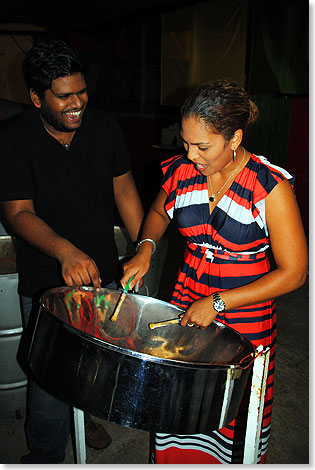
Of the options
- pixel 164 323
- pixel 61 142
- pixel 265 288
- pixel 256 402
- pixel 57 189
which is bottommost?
pixel 256 402

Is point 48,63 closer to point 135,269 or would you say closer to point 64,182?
point 64,182

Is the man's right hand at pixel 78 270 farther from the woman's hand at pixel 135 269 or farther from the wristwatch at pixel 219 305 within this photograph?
the wristwatch at pixel 219 305

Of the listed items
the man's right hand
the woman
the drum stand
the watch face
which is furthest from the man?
the drum stand

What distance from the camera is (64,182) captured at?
55.3 inches

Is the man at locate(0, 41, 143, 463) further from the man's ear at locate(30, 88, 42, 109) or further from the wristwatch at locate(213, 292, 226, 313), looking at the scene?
the wristwatch at locate(213, 292, 226, 313)

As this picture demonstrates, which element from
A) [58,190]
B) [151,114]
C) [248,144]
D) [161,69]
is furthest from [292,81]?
[58,190]

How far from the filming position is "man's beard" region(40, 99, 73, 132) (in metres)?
1.36

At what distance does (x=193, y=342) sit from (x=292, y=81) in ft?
13.1

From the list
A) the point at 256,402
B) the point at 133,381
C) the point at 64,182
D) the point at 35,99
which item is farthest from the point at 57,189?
the point at 256,402

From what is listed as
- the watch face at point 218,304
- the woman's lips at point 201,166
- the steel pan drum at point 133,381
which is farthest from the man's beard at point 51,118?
the watch face at point 218,304

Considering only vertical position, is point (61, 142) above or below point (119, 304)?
above

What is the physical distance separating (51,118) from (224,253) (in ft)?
2.17

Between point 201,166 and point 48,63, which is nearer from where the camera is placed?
point 201,166

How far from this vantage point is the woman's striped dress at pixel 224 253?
1.18m
